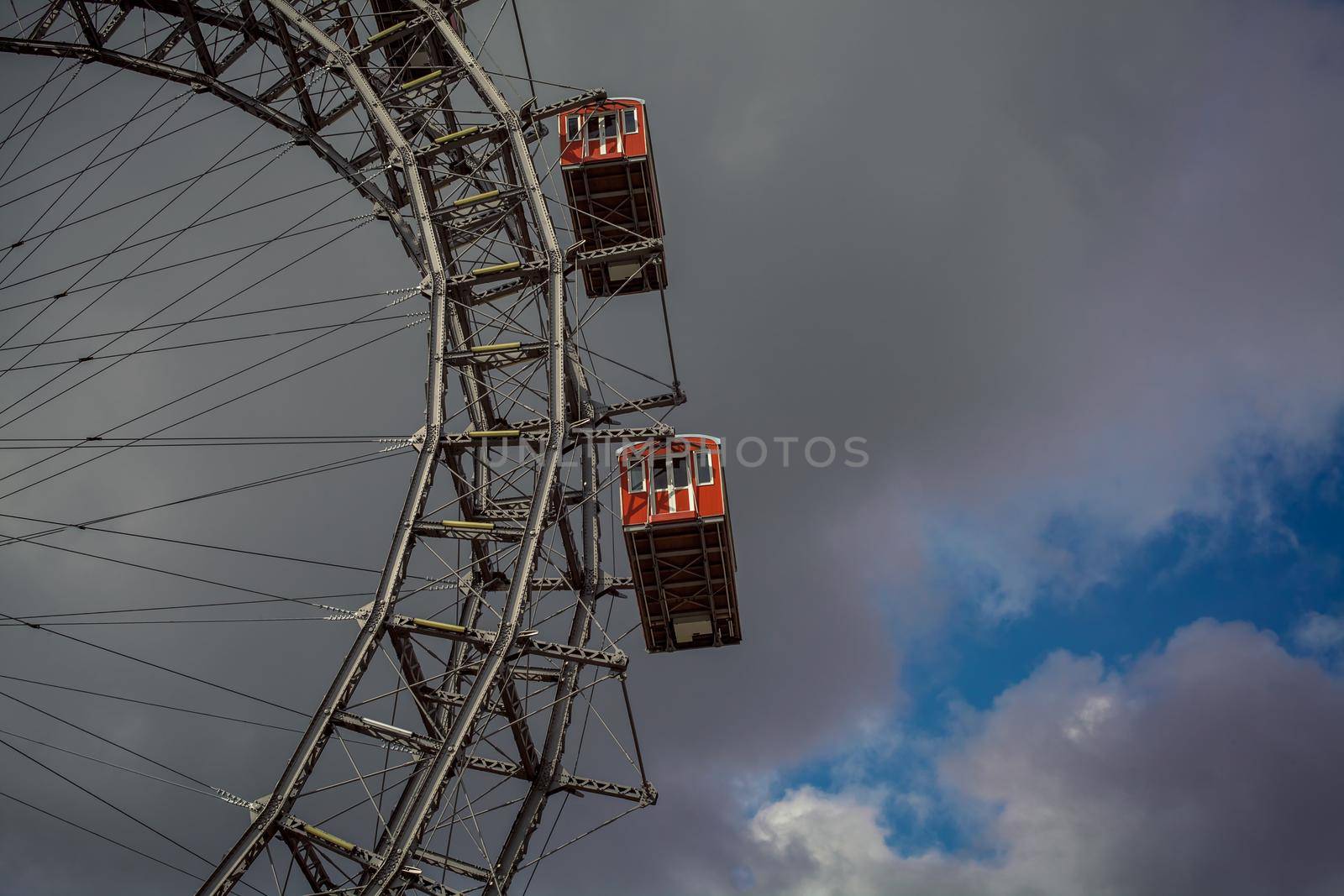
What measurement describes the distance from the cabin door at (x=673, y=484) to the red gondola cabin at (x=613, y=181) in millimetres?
5085

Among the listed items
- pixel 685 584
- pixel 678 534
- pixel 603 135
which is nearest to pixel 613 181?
pixel 603 135

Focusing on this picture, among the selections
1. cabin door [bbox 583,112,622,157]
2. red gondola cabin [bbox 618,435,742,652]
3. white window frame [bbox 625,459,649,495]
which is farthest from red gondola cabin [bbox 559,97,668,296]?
white window frame [bbox 625,459,649,495]

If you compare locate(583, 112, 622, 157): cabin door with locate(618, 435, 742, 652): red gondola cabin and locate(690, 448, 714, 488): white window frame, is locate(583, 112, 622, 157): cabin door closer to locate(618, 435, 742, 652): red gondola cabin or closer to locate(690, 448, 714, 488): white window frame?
locate(618, 435, 742, 652): red gondola cabin

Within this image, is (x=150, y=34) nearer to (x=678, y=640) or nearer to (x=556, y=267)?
(x=556, y=267)

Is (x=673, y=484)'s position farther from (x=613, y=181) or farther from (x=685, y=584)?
(x=613, y=181)

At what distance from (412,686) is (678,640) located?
7319 mm

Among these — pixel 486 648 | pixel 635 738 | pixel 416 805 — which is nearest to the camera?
pixel 416 805

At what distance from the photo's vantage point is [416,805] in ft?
79.5

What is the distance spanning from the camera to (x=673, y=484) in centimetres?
3019

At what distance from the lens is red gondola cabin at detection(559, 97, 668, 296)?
33.0m

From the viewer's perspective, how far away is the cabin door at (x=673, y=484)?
30.0 metres

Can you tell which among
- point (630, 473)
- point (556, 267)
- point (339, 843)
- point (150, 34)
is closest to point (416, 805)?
point (339, 843)

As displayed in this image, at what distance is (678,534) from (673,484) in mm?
1139

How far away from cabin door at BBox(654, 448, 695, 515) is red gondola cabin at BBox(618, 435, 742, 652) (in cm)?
2
